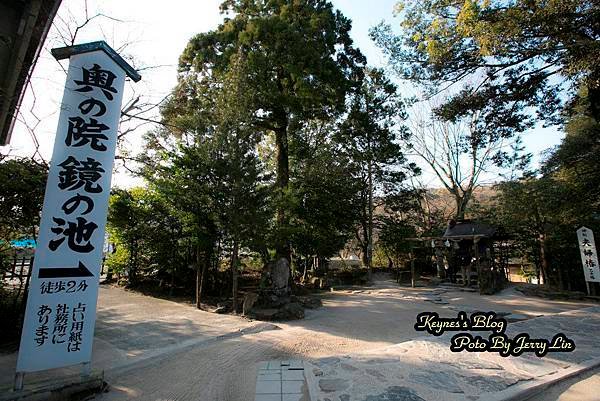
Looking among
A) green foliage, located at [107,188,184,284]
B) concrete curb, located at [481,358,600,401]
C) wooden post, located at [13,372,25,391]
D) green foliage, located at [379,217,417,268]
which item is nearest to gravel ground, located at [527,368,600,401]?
concrete curb, located at [481,358,600,401]

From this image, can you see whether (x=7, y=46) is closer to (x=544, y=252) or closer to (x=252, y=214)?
(x=252, y=214)

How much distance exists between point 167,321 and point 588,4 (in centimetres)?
1140

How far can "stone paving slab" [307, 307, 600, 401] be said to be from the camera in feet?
12.6

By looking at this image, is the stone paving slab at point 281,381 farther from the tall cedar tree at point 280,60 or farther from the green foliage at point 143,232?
the green foliage at point 143,232

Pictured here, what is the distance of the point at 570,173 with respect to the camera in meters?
11.2

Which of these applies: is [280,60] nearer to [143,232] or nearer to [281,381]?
[143,232]

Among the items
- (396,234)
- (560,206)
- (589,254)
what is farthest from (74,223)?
(396,234)

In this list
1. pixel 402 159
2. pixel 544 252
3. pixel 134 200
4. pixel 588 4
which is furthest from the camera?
pixel 402 159

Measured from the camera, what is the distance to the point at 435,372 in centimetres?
452

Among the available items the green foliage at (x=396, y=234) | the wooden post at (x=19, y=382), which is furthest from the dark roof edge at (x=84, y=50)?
the green foliage at (x=396, y=234)

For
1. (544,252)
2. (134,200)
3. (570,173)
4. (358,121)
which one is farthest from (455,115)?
(134,200)

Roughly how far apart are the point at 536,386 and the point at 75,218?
6633 millimetres

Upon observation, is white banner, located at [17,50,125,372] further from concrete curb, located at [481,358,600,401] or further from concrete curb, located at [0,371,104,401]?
concrete curb, located at [481,358,600,401]

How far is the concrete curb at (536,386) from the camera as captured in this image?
376 centimetres
